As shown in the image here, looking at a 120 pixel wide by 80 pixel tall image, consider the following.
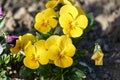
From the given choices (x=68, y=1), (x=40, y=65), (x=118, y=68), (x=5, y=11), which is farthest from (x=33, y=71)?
(x=5, y=11)

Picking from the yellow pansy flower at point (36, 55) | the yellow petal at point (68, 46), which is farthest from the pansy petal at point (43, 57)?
the yellow petal at point (68, 46)

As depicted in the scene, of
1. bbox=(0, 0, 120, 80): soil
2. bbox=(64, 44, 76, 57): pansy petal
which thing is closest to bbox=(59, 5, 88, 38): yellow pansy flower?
bbox=(64, 44, 76, 57): pansy petal

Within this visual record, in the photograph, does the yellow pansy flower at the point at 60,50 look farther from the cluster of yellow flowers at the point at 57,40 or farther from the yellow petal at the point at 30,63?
the yellow petal at the point at 30,63

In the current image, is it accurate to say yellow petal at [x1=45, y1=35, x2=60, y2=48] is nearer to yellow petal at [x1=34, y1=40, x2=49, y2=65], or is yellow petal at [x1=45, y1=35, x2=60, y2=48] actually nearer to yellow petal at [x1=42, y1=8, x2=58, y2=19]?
yellow petal at [x1=34, y1=40, x2=49, y2=65]

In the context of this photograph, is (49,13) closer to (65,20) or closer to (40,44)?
(65,20)

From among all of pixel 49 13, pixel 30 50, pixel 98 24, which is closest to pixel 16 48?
pixel 30 50

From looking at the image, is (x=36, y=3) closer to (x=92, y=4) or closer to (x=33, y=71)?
(x=92, y=4)
